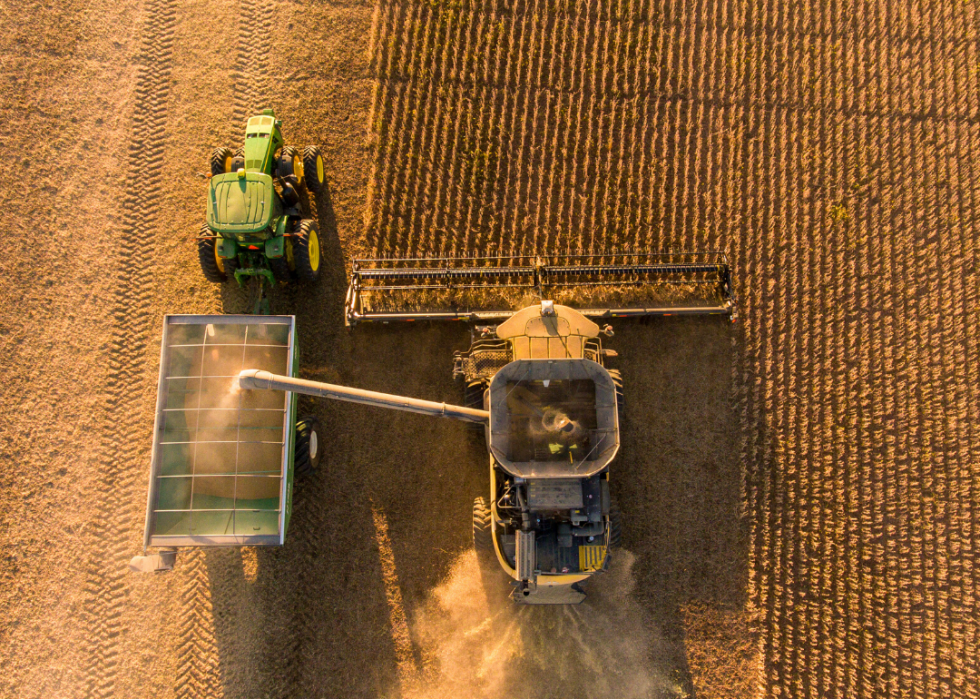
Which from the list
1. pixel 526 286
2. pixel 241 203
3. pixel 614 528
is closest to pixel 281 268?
pixel 241 203

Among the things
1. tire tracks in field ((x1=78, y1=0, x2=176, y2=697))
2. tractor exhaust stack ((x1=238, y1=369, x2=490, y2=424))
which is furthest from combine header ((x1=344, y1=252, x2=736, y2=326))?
tire tracks in field ((x1=78, y1=0, x2=176, y2=697))

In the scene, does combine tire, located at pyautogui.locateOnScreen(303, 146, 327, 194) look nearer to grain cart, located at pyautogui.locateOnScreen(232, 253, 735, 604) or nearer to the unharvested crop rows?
the unharvested crop rows

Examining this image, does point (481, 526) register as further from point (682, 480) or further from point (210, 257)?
point (210, 257)

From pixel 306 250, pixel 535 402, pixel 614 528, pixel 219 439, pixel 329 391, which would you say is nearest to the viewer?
pixel 329 391

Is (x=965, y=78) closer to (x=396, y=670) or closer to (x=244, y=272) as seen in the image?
(x=244, y=272)

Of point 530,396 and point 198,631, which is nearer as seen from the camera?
point 530,396

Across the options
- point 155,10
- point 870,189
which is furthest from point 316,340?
point 870,189
